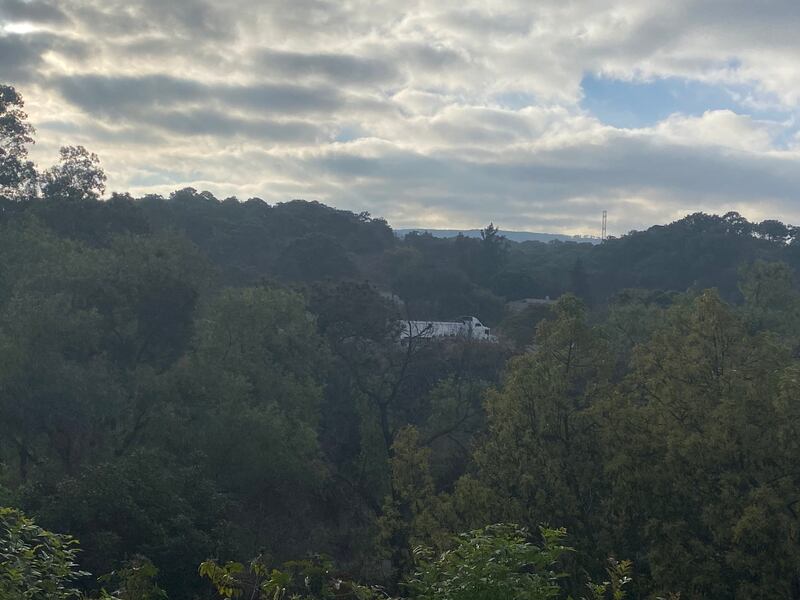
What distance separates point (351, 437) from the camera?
33156 millimetres

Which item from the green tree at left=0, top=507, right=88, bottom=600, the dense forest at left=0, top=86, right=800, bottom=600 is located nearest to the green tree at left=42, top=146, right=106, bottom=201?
the dense forest at left=0, top=86, right=800, bottom=600

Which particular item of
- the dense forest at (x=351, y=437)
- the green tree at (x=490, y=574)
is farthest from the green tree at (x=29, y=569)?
the green tree at (x=490, y=574)

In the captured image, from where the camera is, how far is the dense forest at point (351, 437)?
42.2 feet

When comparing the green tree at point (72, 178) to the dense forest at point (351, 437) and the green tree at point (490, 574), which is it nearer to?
the dense forest at point (351, 437)

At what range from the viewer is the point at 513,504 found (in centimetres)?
1584

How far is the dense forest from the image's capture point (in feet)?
42.2

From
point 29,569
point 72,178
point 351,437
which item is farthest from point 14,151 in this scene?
point 29,569

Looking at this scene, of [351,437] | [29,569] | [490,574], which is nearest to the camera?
[490,574]

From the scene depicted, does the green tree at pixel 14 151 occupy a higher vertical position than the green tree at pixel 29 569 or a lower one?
higher

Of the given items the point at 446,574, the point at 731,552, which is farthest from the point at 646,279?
the point at 446,574

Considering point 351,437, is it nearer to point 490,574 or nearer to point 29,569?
point 29,569

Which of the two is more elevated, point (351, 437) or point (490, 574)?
point (490, 574)

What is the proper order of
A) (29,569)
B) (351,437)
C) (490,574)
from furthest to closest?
(351,437) → (29,569) → (490,574)

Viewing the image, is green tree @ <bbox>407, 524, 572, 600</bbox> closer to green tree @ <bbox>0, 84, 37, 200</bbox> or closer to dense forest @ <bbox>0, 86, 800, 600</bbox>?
dense forest @ <bbox>0, 86, 800, 600</bbox>
